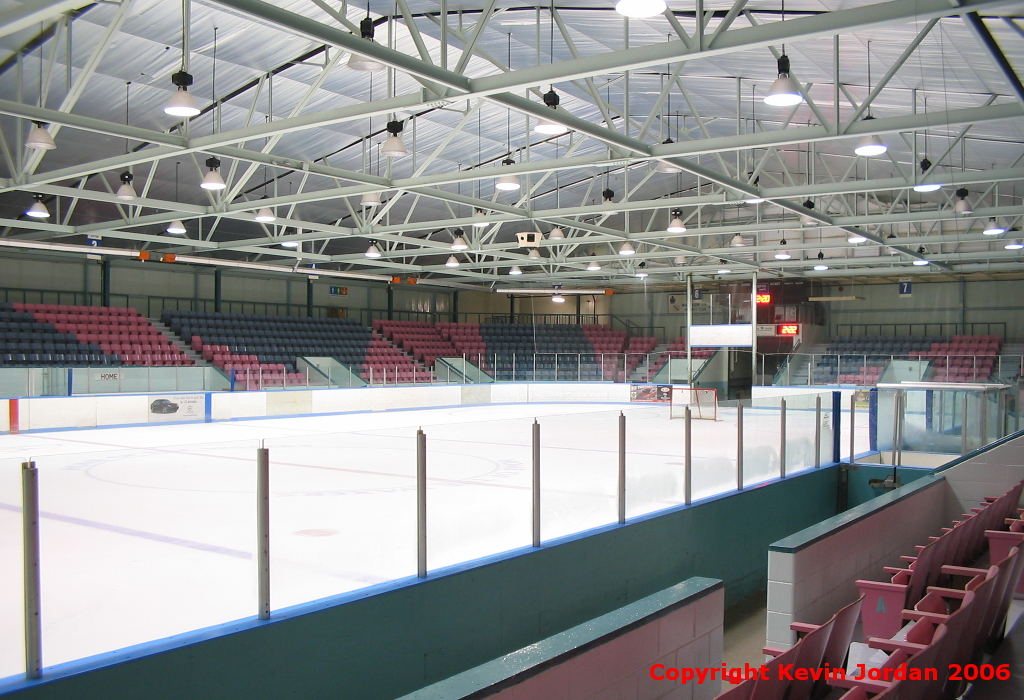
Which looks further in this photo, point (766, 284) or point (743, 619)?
point (766, 284)

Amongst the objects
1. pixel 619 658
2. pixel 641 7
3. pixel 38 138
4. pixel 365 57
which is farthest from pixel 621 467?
pixel 38 138

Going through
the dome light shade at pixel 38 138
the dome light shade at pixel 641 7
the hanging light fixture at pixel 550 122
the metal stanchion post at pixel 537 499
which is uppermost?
the hanging light fixture at pixel 550 122

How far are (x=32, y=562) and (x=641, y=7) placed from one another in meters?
5.36

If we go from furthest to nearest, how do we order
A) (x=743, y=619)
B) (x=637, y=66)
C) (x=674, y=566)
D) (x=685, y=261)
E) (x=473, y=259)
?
(x=473, y=259) → (x=685, y=261) → (x=637, y=66) → (x=743, y=619) → (x=674, y=566)

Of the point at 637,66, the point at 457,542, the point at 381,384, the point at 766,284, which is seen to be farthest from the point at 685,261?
the point at 457,542

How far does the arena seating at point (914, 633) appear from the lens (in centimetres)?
299

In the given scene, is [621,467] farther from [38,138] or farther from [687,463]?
[38,138]

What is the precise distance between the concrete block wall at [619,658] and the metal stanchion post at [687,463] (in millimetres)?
3101

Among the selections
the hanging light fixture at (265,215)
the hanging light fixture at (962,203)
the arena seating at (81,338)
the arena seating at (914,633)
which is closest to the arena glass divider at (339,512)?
the arena seating at (914,633)

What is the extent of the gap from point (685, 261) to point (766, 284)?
420 cm

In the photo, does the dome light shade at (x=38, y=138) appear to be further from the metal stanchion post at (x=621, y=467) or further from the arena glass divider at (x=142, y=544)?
the metal stanchion post at (x=621, y=467)

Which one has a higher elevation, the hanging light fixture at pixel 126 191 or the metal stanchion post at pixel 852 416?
the hanging light fixture at pixel 126 191

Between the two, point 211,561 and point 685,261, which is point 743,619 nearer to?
point 211,561

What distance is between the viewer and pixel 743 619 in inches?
289
